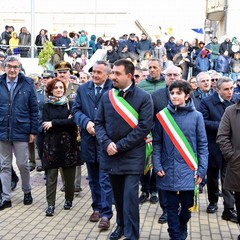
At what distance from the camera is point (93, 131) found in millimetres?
6438

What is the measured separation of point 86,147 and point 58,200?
1.70 metres

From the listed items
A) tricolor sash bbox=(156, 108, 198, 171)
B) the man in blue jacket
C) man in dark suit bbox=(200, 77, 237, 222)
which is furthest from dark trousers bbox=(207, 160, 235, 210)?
the man in blue jacket

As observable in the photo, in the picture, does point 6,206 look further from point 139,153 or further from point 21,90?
point 139,153

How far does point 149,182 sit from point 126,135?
8.10ft

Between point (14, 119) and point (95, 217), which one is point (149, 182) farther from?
point (14, 119)

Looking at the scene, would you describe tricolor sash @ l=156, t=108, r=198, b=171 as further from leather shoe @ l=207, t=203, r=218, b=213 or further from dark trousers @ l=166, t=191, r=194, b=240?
leather shoe @ l=207, t=203, r=218, b=213

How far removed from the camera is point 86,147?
6.69 metres

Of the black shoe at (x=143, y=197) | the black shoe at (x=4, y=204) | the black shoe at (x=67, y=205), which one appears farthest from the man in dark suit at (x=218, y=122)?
the black shoe at (x=4, y=204)

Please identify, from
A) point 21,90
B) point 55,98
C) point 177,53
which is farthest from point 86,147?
point 177,53

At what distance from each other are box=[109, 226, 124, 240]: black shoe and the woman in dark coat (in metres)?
1.36

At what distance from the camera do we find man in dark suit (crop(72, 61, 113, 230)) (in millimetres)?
6516

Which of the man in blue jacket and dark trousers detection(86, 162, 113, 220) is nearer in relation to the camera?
dark trousers detection(86, 162, 113, 220)

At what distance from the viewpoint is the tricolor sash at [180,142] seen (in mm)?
5598

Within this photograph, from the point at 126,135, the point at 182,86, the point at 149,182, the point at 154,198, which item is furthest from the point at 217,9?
the point at 126,135
